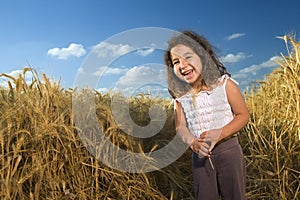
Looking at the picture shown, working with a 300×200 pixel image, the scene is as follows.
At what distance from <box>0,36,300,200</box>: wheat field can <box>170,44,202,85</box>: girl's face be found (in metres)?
0.52

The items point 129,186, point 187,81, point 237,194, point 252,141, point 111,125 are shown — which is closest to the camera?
point 237,194

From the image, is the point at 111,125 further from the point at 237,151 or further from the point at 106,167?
the point at 237,151

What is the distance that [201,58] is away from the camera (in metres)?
2.23

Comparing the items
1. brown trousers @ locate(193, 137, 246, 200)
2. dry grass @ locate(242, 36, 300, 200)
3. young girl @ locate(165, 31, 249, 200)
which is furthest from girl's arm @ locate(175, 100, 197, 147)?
dry grass @ locate(242, 36, 300, 200)

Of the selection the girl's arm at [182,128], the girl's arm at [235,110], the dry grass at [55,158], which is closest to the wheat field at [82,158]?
the dry grass at [55,158]

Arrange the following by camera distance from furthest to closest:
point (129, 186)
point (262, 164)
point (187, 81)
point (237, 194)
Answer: point (262, 164), point (129, 186), point (187, 81), point (237, 194)

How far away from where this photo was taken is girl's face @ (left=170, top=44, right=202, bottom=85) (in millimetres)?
2100

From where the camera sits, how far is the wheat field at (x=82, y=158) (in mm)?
2100

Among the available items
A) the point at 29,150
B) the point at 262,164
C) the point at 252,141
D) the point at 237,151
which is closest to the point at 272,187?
the point at 262,164

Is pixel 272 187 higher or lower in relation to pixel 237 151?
lower

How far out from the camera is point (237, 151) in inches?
77.8

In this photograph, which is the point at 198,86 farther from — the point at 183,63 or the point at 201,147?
the point at 201,147

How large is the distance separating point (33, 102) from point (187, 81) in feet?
3.25

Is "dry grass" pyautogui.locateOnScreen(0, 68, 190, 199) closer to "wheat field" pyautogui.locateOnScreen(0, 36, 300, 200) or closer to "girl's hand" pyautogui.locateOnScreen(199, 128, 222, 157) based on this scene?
"wheat field" pyautogui.locateOnScreen(0, 36, 300, 200)
